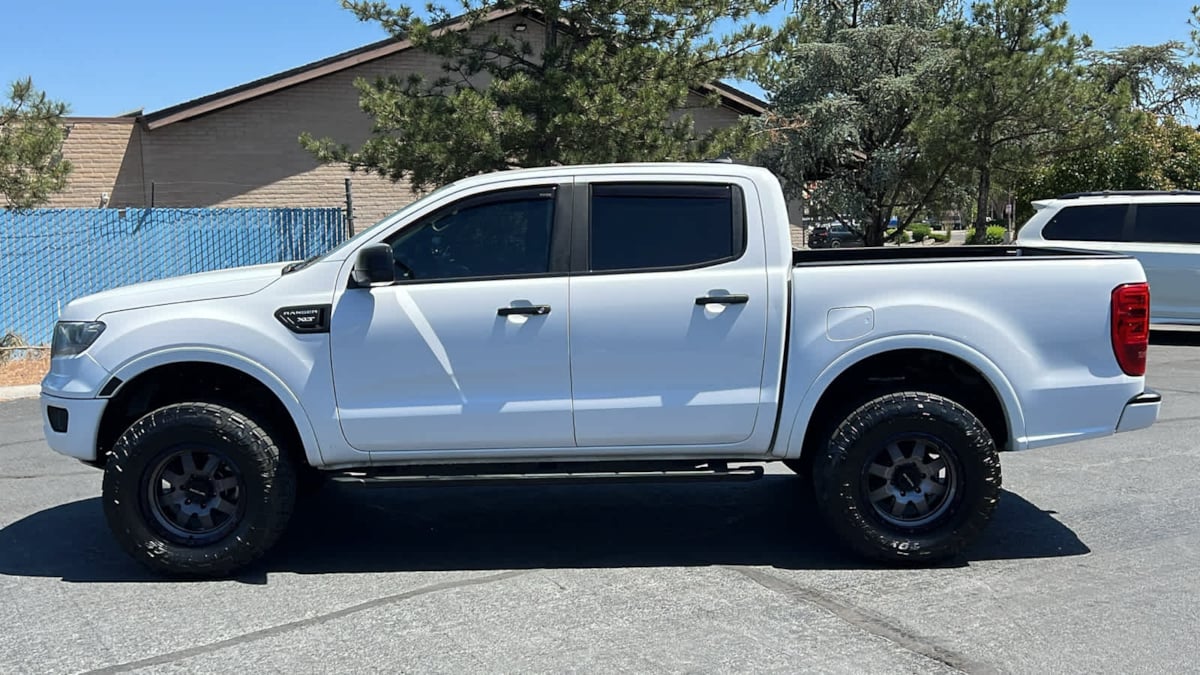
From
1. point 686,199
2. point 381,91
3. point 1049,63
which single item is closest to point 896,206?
point 1049,63

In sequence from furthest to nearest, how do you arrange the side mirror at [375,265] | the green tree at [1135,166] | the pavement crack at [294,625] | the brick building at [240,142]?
the green tree at [1135,166], the brick building at [240,142], the side mirror at [375,265], the pavement crack at [294,625]

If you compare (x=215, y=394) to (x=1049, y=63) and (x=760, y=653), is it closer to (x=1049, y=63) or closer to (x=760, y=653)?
(x=760, y=653)

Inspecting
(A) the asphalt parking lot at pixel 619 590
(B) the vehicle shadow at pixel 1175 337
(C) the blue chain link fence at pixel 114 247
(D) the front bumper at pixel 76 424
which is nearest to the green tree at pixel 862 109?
(B) the vehicle shadow at pixel 1175 337

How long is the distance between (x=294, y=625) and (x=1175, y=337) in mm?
13962

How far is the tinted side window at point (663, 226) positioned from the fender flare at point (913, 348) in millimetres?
759

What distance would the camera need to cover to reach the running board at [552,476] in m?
5.39

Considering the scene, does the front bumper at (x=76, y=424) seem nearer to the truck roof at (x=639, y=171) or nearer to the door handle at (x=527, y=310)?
the door handle at (x=527, y=310)

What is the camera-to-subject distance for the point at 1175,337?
15.0 meters

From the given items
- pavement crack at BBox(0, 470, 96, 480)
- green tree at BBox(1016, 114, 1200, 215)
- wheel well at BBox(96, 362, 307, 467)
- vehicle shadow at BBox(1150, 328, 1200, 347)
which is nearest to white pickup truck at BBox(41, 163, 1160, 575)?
wheel well at BBox(96, 362, 307, 467)

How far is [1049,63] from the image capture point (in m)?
17.0

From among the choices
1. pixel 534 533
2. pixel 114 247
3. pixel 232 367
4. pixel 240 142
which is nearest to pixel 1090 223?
pixel 534 533

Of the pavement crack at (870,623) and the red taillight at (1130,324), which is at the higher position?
the red taillight at (1130,324)

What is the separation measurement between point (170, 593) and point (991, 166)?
55.0ft

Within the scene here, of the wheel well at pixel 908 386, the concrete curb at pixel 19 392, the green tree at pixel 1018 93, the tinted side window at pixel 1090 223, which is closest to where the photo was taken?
the wheel well at pixel 908 386
